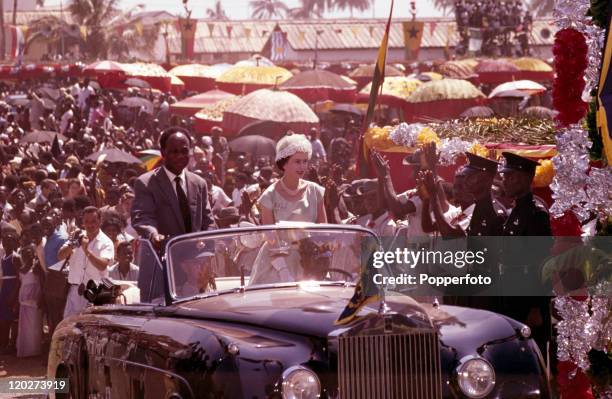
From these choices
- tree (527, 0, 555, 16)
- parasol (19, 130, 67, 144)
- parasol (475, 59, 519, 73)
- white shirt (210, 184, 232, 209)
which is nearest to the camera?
white shirt (210, 184, 232, 209)

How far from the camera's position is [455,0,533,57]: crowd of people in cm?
5675

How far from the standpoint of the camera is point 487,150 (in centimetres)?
1026

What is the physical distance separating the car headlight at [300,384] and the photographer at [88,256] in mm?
5576

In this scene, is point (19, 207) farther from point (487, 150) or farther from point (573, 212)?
point (573, 212)

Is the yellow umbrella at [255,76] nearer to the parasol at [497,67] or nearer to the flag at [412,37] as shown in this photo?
the parasol at [497,67]

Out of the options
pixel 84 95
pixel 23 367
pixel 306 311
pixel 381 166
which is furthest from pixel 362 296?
pixel 84 95

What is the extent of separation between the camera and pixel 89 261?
37.5 ft

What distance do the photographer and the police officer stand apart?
4.51 metres

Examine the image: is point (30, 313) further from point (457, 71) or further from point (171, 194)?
point (457, 71)

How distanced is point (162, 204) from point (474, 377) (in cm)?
319

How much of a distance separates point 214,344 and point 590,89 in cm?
262

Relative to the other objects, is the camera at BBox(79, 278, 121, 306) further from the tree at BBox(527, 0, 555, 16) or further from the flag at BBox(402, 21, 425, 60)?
the tree at BBox(527, 0, 555, 16)

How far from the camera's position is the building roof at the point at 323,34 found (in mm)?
74688

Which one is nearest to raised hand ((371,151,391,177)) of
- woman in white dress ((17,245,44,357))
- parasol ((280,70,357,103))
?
woman in white dress ((17,245,44,357))
